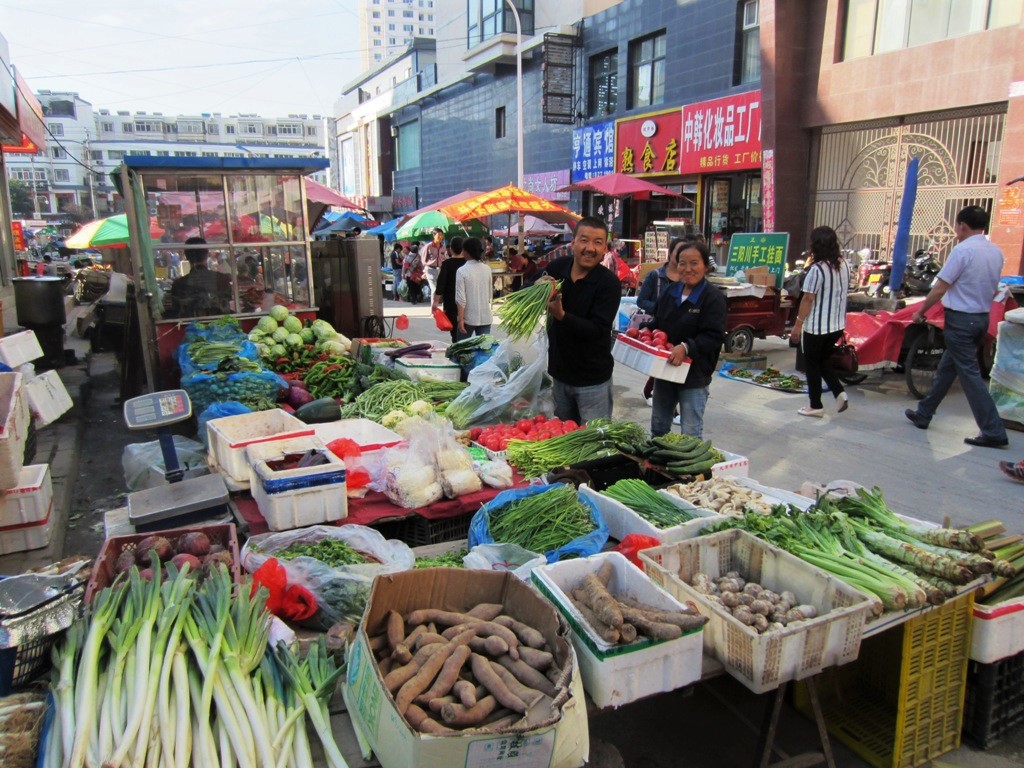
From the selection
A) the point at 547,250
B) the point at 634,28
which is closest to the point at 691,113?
the point at 634,28

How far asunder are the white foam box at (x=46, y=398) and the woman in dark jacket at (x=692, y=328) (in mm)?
4372

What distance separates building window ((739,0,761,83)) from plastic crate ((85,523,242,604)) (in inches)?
650

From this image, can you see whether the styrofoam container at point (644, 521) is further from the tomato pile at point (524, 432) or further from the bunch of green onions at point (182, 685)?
the bunch of green onions at point (182, 685)

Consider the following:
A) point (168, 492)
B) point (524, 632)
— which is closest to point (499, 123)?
point (168, 492)

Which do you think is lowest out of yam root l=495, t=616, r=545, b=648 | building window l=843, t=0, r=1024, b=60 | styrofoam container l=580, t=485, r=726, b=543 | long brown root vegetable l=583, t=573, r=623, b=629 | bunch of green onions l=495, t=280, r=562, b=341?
styrofoam container l=580, t=485, r=726, b=543

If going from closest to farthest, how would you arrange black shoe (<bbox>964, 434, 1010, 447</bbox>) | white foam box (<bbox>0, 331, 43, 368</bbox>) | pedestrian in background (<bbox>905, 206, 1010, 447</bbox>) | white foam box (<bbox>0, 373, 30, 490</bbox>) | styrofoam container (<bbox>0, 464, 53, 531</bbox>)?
white foam box (<bbox>0, 373, 30, 490</bbox>) < styrofoam container (<bbox>0, 464, 53, 531</bbox>) < white foam box (<bbox>0, 331, 43, 368</bbox>) < pedestrian in background (<bbox>905, 206, 1010, 447</bbox>) < black shoe (<bbox>964, 434, 1010, 447</bbox>)

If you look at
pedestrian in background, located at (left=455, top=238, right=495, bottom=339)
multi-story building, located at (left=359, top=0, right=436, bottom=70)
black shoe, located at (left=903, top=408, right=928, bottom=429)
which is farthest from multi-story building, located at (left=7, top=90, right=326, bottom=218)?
black shoe, located at (left=903, top=408, right=928, bottom=429)

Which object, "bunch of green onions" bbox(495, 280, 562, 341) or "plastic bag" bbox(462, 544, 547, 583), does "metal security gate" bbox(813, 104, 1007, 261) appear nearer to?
"bunch of green onions" bbox(495, 280, 562, 341)

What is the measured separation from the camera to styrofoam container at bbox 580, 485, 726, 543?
3318mm

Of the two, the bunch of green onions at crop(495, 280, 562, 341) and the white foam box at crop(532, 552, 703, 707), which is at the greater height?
the bunch of green onions at crop(495, 280, 562, 341)

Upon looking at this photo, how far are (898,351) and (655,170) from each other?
1187cm

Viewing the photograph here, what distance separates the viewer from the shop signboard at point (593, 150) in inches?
834

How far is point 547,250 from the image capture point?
21.1 metres

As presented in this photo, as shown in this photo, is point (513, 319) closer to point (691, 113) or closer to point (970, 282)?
point (970, 282)
